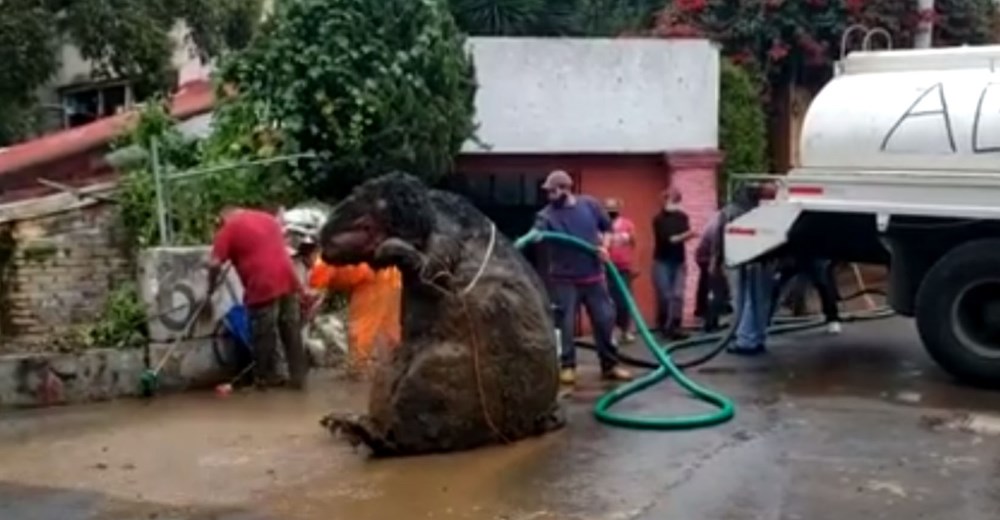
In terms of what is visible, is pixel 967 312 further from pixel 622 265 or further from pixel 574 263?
pixel 622 265

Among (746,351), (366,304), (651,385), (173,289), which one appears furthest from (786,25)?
(173,289)

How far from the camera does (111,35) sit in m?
15.4

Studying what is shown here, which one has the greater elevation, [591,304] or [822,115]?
[822,115]

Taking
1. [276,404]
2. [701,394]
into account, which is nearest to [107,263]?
[276,404]

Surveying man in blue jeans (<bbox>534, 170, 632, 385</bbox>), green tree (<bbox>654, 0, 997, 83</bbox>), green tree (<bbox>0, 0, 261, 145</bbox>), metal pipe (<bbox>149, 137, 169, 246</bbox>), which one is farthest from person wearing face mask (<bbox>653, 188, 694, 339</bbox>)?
green tree (<bbox>0, 0, 261, 145</bbox>)

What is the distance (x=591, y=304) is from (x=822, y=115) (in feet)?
8.19

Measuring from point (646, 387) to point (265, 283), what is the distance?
9.42 ft

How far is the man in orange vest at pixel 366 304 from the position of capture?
11.8 m

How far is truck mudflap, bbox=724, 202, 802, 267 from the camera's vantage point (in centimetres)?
1212

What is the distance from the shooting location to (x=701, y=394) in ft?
34.5

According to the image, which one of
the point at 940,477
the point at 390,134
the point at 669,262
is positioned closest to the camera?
the point at 940,477

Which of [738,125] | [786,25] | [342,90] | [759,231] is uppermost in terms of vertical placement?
[786,25]

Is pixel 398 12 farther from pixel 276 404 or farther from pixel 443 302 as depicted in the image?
pixel 443 302

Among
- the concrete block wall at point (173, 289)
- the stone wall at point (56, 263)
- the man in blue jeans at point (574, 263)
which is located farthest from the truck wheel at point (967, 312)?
the stone wall at point (56, 263)
